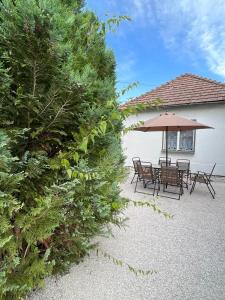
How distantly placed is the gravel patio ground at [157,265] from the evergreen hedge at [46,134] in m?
0.43

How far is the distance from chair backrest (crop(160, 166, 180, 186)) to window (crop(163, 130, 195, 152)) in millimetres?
4416

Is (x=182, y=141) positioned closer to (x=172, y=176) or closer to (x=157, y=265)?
(x=172, y=176)

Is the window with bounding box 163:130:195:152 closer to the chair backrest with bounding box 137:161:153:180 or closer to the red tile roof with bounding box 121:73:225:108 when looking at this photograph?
the red tile roof with bounding box 121:73:225:108

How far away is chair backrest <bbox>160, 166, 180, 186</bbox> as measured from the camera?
6102mm

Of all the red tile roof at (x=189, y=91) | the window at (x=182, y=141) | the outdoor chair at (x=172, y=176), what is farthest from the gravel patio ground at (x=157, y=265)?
the red tile roof at (x=189, y=91)

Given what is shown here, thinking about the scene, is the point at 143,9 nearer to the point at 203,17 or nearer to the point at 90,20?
the point at 203,17

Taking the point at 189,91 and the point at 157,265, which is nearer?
the point at 157,265

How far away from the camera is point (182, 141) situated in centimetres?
1041

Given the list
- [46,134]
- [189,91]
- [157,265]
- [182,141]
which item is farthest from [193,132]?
[46,134]

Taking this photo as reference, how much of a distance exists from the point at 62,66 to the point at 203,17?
10.4m

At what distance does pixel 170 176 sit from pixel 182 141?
473 centimetres

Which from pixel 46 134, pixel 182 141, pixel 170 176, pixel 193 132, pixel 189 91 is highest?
pixel 189 91

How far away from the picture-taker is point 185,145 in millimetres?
10352

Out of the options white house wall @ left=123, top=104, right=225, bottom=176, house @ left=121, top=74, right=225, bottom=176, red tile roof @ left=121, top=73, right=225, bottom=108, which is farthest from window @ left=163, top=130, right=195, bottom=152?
red tile roof @ left=121, top=73, right=225, bottom=108
